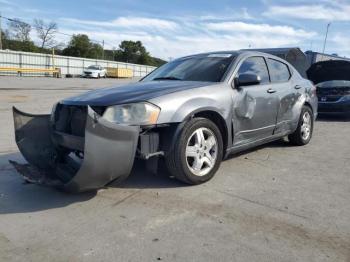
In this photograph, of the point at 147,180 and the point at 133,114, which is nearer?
the point at 133,114

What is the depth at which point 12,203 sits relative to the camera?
4.08 metres

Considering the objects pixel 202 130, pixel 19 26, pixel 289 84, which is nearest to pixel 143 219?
pixel 202 130

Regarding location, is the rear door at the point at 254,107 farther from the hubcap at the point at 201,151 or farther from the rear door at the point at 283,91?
the hubcap at the point at 201,151

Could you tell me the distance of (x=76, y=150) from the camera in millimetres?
4129

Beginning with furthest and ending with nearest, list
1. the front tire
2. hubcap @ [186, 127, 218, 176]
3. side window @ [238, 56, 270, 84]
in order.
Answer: side window @ [238, 56, 270, 84] < hubcap @ [186, 127, 218, 176] < the front tire

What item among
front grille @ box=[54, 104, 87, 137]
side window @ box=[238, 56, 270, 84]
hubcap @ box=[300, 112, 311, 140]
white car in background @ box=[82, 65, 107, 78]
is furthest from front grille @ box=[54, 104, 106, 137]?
white car in background @ box=[82, 65, 107, 78]

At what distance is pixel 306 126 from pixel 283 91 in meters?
1.26

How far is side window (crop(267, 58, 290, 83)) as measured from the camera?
19.9 feet

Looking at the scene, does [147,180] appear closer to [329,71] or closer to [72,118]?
[72,118]

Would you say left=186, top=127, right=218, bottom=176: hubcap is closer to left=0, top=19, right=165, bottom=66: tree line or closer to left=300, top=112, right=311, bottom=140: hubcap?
left=300, top=112, right=311, bottom=140: hubcap

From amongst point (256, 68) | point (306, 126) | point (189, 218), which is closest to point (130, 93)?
point (189, 218)

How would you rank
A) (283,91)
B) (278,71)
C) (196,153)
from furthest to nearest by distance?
(278,71) < (283,91) < (196,153)

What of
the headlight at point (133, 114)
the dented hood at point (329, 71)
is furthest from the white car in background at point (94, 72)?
the headlight at point (133, 114)

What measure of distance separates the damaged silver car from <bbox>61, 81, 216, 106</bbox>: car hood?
10 mm
